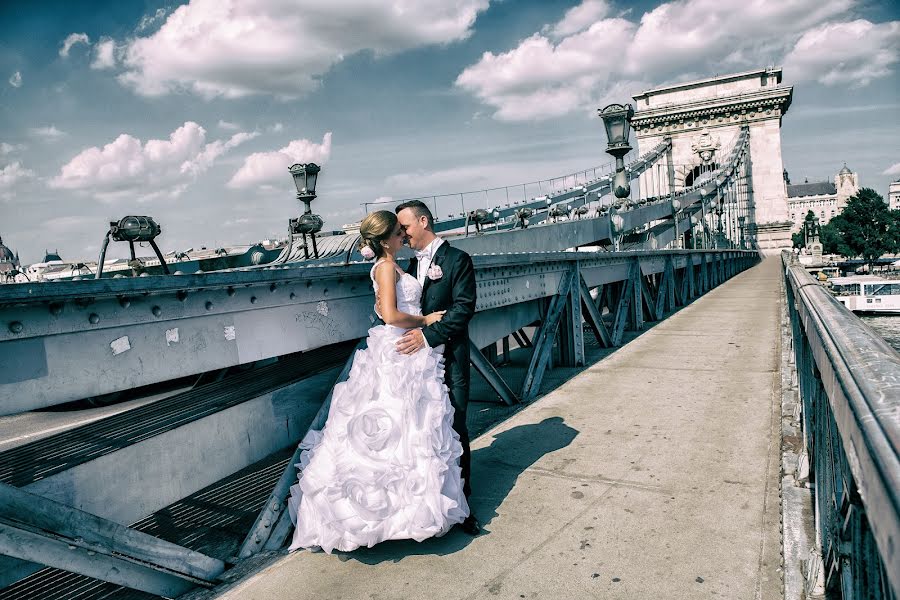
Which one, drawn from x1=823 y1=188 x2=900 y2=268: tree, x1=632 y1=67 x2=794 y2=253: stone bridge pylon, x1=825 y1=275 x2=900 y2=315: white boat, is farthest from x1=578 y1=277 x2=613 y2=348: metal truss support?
x1=823 y1=188 x2=900 y2=268: tree

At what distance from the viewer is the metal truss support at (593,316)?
6832 mm

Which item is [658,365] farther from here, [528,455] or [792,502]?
[792,502]

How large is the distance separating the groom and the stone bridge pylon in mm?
55219

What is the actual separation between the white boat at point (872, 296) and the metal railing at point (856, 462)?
143 feet

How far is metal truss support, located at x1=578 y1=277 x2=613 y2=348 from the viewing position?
22.4ft

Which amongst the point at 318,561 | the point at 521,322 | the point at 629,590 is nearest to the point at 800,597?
the point at 629,590

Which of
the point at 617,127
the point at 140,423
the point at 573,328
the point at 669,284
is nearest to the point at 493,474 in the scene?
the point at 140,423

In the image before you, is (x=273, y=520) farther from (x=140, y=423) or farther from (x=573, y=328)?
(x=573, y=328)

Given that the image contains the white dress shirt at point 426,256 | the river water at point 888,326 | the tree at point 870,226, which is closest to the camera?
the white dress shirt at point 426,256

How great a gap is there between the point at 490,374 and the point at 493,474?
4.47ft

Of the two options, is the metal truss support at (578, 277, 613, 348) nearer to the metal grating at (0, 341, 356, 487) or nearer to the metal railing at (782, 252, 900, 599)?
the metal grating at (0, 341, 356, 487)

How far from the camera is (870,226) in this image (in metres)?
69.2

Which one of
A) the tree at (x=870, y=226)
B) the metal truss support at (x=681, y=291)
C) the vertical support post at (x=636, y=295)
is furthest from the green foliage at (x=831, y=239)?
the vertical support post at (x=636, y=295)

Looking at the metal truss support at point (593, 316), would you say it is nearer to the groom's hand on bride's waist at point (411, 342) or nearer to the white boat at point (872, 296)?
the groom's hand on bride's waist at point (411, 342)
